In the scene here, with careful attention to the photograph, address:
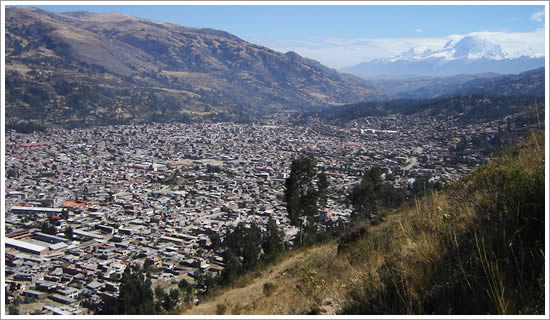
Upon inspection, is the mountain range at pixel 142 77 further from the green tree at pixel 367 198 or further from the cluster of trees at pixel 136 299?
the cluster of trees at pixel 136 299

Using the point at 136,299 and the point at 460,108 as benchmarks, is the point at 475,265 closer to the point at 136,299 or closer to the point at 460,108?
the point at 136,299

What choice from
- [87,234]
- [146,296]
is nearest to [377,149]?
[87,234]

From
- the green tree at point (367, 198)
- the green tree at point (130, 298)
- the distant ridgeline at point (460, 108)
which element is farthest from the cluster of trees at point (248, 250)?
the distant ridgeline at point (460, 108)

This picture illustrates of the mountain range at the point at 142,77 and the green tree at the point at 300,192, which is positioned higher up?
the mountain range at the point at 142,77

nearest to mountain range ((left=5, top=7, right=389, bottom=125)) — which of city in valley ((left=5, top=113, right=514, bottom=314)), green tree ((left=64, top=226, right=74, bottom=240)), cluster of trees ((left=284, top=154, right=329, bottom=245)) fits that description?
city in valley ((left=5, top=113, right=514, bottom=314))

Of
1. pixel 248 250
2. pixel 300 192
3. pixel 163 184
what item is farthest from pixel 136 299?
pixel 163 184

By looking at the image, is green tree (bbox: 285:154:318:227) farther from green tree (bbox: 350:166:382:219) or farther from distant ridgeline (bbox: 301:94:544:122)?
distant ridgeline (bbox: 301:94:544:122)
